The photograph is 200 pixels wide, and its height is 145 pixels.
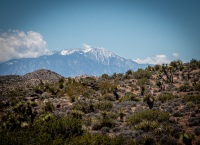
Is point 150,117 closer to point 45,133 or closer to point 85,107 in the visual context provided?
point 85,107

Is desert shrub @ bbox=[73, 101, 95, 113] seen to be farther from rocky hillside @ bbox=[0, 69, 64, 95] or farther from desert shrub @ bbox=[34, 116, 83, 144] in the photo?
rocky hillside @ bbox=[0, 69, 64, 95]

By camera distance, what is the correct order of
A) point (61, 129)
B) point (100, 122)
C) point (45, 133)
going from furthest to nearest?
point (100, 122)
point (61, 129)
point (45, 133)

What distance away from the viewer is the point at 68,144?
1090 cm

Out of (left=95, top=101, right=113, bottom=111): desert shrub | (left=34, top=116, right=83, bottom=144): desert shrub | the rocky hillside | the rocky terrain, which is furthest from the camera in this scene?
the rocky hillside

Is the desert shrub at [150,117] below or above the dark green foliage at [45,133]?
above

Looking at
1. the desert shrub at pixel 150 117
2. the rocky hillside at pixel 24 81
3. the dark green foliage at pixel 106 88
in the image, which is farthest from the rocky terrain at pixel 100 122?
the rocky hillside at pixel 24 81

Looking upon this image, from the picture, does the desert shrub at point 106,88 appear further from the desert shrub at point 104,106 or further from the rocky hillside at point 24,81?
the rocky hillside at point 24,81

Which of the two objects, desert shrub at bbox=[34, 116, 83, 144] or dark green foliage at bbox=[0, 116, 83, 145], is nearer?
dark green foliage at bbox=[0, 116, 83, 145]

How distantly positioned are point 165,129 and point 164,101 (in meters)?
11.4

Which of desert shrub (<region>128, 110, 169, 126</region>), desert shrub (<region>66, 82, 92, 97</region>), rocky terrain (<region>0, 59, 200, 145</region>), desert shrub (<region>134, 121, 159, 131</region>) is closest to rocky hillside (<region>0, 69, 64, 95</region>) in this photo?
desert shrub (<region>66, 82, 92, 97</region>)

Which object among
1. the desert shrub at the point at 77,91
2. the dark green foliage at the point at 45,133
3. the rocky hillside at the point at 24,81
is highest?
the rocky hillside at the point at 24,81

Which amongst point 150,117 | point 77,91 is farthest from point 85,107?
point 77,91

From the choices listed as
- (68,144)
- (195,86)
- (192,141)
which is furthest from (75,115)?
(195,86)

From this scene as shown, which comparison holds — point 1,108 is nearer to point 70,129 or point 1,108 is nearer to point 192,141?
point 70,129
